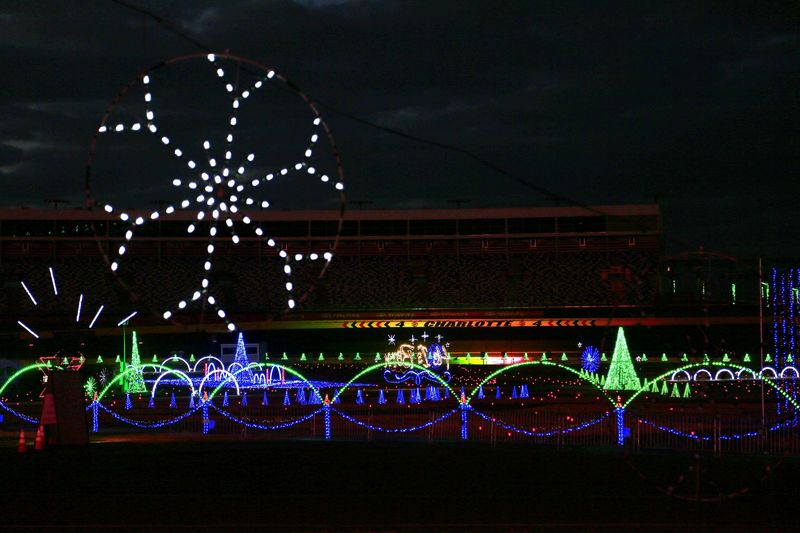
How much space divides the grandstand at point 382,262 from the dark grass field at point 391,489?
43923 millimetres

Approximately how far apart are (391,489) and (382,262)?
5860 centimetres

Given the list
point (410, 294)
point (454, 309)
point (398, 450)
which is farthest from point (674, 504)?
point (410, 294)

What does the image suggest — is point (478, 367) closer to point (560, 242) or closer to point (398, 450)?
point (560, 242)

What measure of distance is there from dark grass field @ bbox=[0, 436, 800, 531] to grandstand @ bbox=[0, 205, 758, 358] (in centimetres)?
4392

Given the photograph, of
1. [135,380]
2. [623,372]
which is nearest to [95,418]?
[135,380]

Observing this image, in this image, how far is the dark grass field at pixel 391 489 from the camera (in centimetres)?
1304

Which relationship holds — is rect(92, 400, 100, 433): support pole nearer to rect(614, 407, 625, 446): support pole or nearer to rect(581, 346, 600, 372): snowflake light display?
rect(614, 407, 625, 446): support pole

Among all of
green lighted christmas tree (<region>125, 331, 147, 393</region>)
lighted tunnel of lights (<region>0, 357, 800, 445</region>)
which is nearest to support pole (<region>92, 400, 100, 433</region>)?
lighted tunnel of lights (<region>0, 357, 800, 445</region>)

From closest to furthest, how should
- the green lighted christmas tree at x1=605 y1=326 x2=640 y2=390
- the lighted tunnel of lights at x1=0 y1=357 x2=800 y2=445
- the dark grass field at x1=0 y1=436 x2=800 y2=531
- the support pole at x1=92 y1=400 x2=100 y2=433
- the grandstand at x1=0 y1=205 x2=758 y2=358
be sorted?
the dark grass field at x1=0 y1=436 x2=800 y2=531, the lighted tunnel of lights at x1=0 y1=357 x2=800 y2=445, the support pole at x1=92 y1=400 x2=100 y2=433, the green lighted christmas tree at x1=605 y1=326 x2=640 y2=390, the grandstand at x1=0 y1=205 x2=758 y2=358

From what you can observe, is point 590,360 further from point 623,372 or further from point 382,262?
point 382,262

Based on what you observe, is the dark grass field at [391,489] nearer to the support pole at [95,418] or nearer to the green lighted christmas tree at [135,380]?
the support pole at [95,418]

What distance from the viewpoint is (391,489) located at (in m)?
15.7

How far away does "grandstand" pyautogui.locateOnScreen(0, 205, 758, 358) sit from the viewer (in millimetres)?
68312

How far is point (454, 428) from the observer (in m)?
25.5
